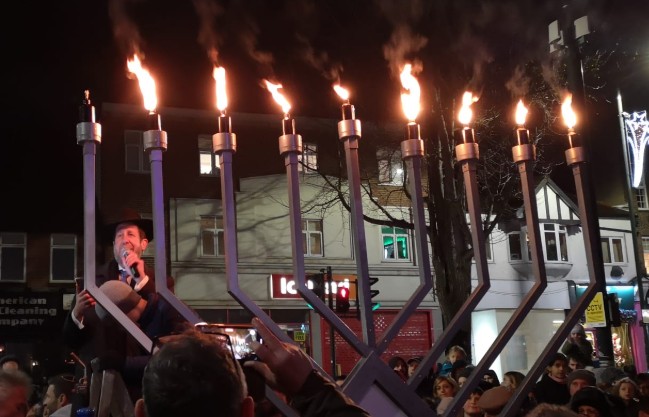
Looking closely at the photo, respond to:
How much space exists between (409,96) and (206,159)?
1647 centimetres

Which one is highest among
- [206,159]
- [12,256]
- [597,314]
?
[206,159]

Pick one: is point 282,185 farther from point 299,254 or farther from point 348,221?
point 299,254

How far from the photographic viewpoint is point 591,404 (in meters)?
4.32

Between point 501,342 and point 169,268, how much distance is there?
15.4 m

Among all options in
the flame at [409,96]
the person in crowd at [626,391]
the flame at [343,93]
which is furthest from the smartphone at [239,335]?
the person in crowd at [626,391]

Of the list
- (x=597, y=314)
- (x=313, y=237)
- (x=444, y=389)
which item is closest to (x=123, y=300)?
(x=444, y=389)

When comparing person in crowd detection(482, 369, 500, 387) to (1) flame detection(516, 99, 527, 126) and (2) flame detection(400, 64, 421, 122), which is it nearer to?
(1) flame detection(516, 99, 527, 126)

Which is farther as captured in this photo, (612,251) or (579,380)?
(612,251)

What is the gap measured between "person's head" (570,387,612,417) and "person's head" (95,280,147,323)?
241 centimetres

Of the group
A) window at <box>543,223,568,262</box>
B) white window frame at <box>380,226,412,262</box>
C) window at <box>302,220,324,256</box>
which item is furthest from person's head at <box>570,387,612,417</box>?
window at <box>543,223,568,262</box>

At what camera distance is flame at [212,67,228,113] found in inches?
170

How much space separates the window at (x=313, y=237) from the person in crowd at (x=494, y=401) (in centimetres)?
1612

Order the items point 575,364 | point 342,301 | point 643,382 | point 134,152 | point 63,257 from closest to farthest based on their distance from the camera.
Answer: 1. point 643,382
2. point 575,364
3. point 342,301
4. point 134,152
5. point 63,257

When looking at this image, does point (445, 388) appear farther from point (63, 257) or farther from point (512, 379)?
point (63, 257)
